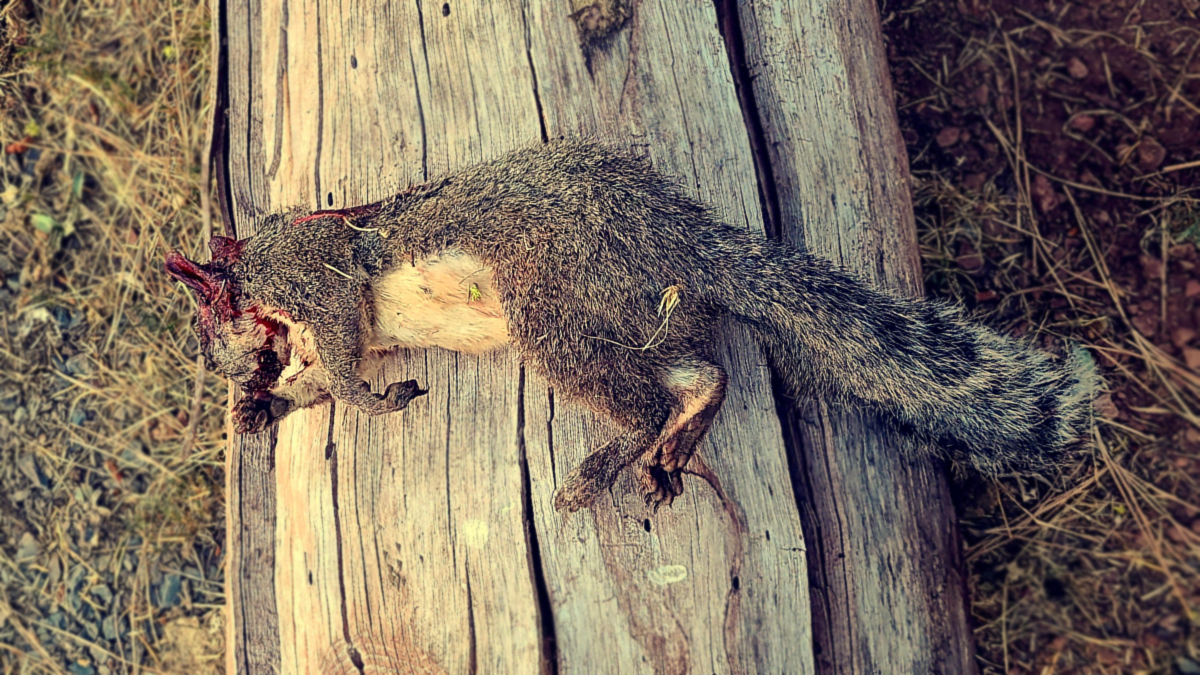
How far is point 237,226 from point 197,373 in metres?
1.04

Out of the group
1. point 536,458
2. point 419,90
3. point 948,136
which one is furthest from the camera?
point 948,136

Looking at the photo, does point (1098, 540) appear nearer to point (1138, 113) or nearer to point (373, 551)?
point (1138, 113)

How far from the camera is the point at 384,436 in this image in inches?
139

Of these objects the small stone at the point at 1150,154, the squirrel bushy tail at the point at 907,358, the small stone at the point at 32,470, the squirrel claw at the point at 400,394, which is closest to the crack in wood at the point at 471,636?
the squirrel claw at the point at 400,394

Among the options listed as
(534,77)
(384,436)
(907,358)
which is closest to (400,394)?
(384,436)

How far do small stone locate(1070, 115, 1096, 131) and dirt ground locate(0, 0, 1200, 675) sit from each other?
0.04ft

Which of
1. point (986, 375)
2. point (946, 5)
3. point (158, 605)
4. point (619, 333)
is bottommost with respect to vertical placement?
point (158, 605)

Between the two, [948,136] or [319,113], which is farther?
[948,136]

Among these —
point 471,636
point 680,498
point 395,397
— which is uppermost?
point 395,397

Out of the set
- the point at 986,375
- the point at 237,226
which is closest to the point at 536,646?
the point at 986,375

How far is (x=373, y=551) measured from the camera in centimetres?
342

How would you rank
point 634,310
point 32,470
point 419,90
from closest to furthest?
point 634,310
point 419,90
point 32,470

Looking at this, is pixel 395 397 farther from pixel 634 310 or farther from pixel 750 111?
pixel 750 111

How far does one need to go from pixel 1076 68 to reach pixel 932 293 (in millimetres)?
1601
